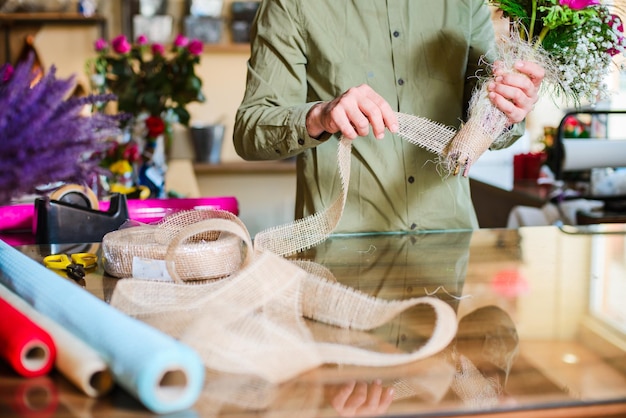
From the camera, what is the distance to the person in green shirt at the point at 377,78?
5.40ft

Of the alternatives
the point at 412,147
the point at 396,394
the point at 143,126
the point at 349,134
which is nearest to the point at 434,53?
the point at 412,147

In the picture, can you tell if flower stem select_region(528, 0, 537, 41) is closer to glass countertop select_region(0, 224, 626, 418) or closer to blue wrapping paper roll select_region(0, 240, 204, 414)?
glass countertop select_region(0, 224, 626, 418)

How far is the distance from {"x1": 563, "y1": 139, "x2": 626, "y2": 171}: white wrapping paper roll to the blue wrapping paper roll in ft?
8.22

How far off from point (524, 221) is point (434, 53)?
5.57 ft

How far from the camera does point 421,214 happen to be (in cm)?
→ 166

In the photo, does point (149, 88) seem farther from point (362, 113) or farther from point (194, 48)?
point (362, 113)

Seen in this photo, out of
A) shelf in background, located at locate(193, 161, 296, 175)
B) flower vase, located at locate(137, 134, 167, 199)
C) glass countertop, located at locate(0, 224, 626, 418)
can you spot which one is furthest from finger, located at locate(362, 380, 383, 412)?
shelf in background, located at locate(193, 161, 296, 175)

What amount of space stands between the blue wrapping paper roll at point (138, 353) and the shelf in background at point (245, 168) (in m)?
3.71

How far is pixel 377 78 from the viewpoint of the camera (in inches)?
66.0

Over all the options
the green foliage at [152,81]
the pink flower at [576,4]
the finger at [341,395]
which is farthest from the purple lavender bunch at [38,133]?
the green foliage at [152,81]

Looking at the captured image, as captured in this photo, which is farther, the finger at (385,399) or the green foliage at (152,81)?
the green foliage at (152,81)

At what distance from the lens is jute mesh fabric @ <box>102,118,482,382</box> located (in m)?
0.76

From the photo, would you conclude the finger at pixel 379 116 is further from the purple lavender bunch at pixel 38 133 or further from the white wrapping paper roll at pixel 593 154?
the white wrapping paper roll at pixel 593 154

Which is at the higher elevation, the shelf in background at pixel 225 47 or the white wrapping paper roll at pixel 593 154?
the shelf in background at pixel 225 47
